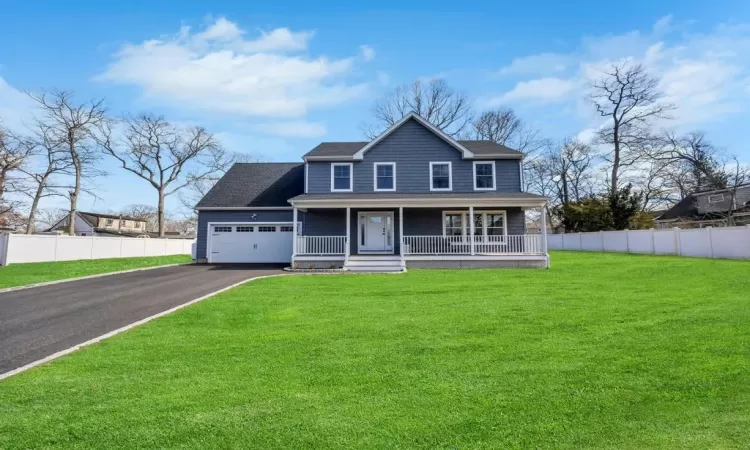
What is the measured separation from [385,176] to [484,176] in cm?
472

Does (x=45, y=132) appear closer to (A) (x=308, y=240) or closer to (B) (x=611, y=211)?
(A) (x=308, y=240)

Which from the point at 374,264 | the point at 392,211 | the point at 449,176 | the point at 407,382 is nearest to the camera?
the point at 407,382

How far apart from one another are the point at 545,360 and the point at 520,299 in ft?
12.8

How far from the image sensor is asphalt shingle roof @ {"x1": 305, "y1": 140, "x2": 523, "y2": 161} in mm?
18922

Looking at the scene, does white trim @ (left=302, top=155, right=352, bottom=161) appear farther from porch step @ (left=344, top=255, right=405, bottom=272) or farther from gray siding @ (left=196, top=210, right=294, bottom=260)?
porch step @ (left=344, top=255, right=405, bottom=272)

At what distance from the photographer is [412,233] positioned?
18547mm

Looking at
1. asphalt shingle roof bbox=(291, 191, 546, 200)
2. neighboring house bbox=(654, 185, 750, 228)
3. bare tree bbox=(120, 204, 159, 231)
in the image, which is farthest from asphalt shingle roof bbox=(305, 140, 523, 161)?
bare tree bbox=(120, 204, 159, 231)

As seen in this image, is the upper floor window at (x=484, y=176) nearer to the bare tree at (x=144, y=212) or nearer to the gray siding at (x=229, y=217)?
the gray siding at (x=229, y=217)

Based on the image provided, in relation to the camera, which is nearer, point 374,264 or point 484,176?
point 374,264

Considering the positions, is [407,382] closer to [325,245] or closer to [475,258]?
[475,258]

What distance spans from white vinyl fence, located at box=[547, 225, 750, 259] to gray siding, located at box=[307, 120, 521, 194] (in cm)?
880

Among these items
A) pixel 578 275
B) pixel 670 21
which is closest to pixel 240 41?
pixel 578 275

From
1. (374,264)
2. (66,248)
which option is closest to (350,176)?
(374,264)

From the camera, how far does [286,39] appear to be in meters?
11.6
